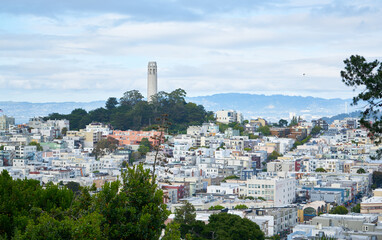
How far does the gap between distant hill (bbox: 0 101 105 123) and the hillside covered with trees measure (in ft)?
175

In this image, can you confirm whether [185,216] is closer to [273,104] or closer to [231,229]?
[231,229]

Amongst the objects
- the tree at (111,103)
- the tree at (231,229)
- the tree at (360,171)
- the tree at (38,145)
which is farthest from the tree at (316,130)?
the tree at (231,229)

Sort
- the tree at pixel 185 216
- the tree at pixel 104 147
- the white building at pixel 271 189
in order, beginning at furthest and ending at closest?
the tree at pixel 104 147, the white building at pixel 271 189, the tree at pixel 185 216

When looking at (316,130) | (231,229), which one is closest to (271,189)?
(231,229)

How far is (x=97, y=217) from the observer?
24.1 ft

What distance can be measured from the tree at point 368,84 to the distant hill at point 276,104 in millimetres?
157333

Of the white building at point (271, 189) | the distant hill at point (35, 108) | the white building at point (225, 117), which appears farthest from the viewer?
the distant hill at point (35, 108)

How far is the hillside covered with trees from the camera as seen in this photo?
56406 millimetres

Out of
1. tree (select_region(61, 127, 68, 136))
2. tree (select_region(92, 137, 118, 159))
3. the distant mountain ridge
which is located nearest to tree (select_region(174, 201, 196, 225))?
tree (select_region(92, 137, 118, 159))

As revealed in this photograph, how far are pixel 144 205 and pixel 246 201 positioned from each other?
19108mm

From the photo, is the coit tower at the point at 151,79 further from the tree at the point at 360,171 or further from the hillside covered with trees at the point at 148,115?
the tree at the point at 360,171

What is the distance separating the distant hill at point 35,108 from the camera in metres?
114

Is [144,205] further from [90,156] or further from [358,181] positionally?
[90,156]

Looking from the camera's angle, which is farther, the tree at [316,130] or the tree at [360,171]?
the tree at [316,130]
